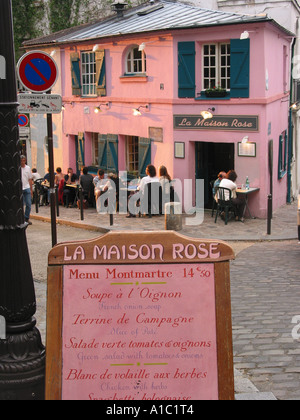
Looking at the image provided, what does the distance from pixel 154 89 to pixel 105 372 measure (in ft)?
50.2

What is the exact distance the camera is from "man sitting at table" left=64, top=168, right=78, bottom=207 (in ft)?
64.2

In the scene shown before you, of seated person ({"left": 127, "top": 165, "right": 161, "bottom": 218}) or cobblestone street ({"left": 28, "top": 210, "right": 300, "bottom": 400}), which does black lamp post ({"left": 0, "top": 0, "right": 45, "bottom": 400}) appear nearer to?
cobblestone street ({"left": 28, "top": 210, "right": 300, "bottom": 400})

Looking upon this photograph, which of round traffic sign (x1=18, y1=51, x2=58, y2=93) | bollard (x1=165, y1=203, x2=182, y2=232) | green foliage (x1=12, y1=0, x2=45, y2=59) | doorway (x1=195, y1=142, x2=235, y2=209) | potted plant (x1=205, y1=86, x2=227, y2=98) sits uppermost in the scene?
green foliage (x1=12, y1=0, x2=45, y2=59)

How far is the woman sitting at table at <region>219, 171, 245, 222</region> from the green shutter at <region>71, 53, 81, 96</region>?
8107 mm

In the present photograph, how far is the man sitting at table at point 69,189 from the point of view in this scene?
64.2 feet

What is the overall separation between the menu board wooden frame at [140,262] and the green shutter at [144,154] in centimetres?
1500

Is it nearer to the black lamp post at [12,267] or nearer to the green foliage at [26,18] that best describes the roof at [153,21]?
the green foliage at [26,18]

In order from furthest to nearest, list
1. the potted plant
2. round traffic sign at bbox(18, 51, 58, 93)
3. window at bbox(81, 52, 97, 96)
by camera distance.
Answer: window at bbox(81, 52, 97, 96)
the potted plant
round traffic sign at bbox(18, 51, 58, 93)

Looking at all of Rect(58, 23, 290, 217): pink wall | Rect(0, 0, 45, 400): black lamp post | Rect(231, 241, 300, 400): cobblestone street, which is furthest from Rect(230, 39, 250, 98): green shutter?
Rect(0, 0, 45, 400): black lamp post

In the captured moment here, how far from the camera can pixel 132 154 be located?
20.2 m

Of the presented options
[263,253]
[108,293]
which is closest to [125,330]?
[108,293]

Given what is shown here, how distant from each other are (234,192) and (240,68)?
3.30 m

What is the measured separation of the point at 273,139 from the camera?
A: 17.8 meters
